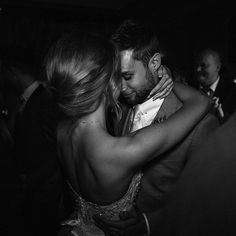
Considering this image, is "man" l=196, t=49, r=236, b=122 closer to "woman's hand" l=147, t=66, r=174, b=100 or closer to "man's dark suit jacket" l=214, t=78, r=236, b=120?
"man's dark suit jacket" l=214, t=78, r=236, b=120

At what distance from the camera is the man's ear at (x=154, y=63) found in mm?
1529

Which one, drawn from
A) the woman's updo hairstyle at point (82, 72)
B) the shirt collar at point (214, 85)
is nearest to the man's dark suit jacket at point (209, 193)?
the woman's updo hairstyle at point (82, 72)

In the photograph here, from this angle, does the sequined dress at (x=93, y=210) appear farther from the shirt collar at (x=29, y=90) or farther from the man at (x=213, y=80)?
the man at (x=213, y=80)

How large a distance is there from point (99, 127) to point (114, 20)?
590 cm

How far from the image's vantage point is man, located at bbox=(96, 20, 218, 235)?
133 centimetres

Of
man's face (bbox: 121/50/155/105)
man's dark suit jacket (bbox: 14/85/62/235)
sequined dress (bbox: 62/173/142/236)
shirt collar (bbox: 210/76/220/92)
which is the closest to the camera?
sequined dress (bbox: 62/173/142/236)

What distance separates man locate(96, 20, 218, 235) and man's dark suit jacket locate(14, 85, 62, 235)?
54 centimetres

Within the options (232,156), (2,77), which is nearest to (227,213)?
(232,156)

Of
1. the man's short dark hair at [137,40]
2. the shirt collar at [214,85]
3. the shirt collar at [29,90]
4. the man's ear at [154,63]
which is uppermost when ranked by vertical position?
the man's short dark hair at [137,40]

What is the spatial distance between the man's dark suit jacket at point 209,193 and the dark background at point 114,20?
15.8ft

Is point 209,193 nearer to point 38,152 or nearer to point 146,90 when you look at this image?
point 146,90

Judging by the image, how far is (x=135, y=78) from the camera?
150cm

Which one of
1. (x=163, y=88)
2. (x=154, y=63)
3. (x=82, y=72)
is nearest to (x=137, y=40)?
(x=154, y=63)

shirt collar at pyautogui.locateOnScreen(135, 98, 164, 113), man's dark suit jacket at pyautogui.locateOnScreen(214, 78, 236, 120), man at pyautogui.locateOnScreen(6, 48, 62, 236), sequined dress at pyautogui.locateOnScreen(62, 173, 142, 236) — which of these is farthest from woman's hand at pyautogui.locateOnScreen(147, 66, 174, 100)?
man's dark suit jacket at pyautogui.locateOnScreen(214, 78, 236, 120)
